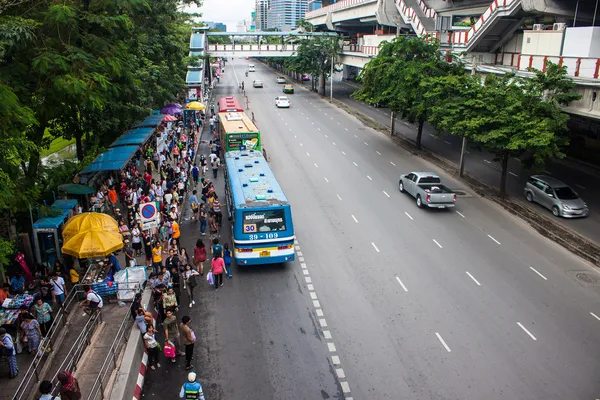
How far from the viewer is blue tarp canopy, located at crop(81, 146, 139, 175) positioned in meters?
21.6

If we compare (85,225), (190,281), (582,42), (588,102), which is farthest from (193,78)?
(190,281)

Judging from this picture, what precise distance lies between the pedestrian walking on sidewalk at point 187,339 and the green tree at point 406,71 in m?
23.4

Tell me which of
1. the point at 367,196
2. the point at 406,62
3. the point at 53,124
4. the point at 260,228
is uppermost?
the point at 406,62

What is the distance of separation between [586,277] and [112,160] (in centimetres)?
1960

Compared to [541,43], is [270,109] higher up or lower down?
lower down

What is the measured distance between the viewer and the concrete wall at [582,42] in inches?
889

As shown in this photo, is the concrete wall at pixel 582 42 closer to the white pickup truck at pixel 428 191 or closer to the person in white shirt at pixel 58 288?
the white pickup truck at pixel 428 191

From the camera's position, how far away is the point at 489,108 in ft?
80.8

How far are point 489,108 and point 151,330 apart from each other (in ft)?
63.3

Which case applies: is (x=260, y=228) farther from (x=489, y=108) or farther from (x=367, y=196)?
(x=489, y=108)

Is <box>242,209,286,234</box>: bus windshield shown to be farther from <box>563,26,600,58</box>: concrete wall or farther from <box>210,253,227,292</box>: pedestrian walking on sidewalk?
<box>563,26,600,58</box>: concrete wall

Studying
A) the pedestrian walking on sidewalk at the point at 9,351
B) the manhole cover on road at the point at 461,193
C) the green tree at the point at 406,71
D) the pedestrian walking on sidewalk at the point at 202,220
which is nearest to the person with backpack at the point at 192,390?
the pedestrian walking on sidewalk at the point at 9,351

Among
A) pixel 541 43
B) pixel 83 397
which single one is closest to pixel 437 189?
pixel 541 43

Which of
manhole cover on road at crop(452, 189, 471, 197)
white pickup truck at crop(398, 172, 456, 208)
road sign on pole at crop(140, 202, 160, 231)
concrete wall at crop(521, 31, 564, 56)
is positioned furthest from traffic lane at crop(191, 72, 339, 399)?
concrete wall at crop(521, 31, 564, 56)
